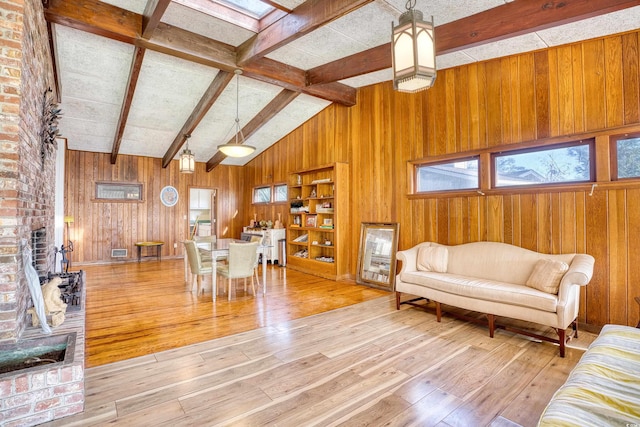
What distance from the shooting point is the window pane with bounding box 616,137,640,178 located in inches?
120

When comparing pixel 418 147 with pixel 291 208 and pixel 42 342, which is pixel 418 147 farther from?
pixel 42 342

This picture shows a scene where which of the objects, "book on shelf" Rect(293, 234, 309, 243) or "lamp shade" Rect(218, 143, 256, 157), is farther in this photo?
"book on shelf" Rect(293, 234, 309, 243)

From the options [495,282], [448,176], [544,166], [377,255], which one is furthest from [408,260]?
[544,166]

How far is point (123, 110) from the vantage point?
17.8ft

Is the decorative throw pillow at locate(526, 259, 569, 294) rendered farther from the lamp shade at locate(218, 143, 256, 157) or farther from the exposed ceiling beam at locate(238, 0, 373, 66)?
the lamp shade at locate(218, 143, 256, 157)

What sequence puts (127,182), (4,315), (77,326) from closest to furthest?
(4,315)
(77,326)
(127,182)

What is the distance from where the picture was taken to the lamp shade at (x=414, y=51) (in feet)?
6.46

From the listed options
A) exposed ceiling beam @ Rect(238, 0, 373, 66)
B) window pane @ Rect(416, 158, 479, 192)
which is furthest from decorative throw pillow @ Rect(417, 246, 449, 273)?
exposed ceiling beam @ Rect(238, 0, 373, 66)

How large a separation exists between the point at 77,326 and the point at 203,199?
25.5 feet

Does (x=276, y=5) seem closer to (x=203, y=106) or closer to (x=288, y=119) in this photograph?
(x=203, y=106)

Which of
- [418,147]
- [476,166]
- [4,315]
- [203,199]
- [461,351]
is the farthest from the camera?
[203,199]

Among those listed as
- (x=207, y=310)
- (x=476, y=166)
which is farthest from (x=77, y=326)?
(x=476, y=166)

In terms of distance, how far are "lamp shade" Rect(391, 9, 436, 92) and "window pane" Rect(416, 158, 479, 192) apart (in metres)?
2.58

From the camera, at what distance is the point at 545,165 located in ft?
11.9
